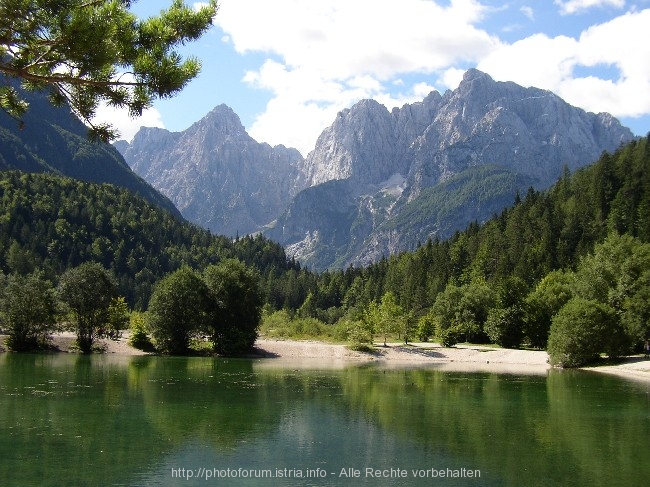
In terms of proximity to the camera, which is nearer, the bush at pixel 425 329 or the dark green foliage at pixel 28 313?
the dark green foliage at pixel 28 313

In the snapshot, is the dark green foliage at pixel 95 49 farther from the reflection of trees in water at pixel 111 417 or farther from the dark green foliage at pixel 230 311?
the dark green foliage at pixel 230 311

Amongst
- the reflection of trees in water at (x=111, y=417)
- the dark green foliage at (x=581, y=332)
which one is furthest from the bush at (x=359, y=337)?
the reflection of trees in water at (x=111, y=417)

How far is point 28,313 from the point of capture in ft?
250

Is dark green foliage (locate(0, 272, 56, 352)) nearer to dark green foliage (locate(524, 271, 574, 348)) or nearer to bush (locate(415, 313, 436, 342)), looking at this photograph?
bush (locate(415, 313, 436, 342))

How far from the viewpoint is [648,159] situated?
115m

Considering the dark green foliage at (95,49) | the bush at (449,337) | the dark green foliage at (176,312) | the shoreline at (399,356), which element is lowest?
the shoreline at (399,356)

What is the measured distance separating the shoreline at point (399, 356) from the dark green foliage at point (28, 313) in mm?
2330

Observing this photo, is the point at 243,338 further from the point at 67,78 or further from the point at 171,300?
the point at 67,78

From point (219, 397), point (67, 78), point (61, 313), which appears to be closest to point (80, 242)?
point (61, 313)

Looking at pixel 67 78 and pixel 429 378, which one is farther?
pixel 429 378

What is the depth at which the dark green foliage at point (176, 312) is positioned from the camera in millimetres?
80875

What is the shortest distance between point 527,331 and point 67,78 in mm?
85358

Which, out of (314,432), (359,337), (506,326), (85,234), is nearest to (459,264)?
(506,326)

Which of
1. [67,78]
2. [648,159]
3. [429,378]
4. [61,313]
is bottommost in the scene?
[429,378]
